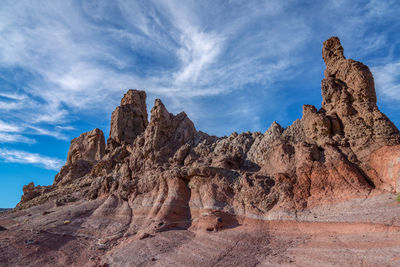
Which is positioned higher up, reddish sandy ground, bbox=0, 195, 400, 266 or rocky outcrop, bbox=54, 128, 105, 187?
rocky outcrop, bbox=54, 128, 105, 187

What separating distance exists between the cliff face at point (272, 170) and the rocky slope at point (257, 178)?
86 mm

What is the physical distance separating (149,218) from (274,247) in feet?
40.2

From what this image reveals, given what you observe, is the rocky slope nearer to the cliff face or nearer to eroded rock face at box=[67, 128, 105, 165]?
the cliff face

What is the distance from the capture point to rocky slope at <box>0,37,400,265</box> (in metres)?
18.4

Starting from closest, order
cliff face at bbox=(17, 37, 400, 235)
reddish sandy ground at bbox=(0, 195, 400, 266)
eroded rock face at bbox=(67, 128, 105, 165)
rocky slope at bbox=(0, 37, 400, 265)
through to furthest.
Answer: reddish sandy ground at bbox=(0, 195, 400, 266), rocky slope at bbox=(0, 37, 400, 265), cliff face at bbox=(17, 37, 400, 235), eroded rock face at bbox=(67, 128, 105, 165)

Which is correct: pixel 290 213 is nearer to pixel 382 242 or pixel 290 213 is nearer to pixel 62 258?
pixel 382 242

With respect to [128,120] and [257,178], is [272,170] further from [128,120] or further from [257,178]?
[128,120]

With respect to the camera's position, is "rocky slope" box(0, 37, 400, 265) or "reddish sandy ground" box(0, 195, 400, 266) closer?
"reddish sandy ground" box(0, 195, 400, 266)

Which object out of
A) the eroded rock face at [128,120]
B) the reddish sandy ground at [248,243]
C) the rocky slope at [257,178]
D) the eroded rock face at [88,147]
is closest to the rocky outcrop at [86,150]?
the eroded rock face at [88,147]

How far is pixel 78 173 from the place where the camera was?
50188mm

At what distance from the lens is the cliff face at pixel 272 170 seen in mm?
18688

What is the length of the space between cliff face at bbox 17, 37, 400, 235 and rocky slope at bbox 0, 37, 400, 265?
0.28 feet

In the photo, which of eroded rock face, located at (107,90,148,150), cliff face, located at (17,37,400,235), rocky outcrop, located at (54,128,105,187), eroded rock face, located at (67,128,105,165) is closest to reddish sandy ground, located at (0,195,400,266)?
cliff face, located at (17,37,400,235)

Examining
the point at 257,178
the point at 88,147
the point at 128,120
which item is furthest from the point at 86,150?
the point at 257,178
